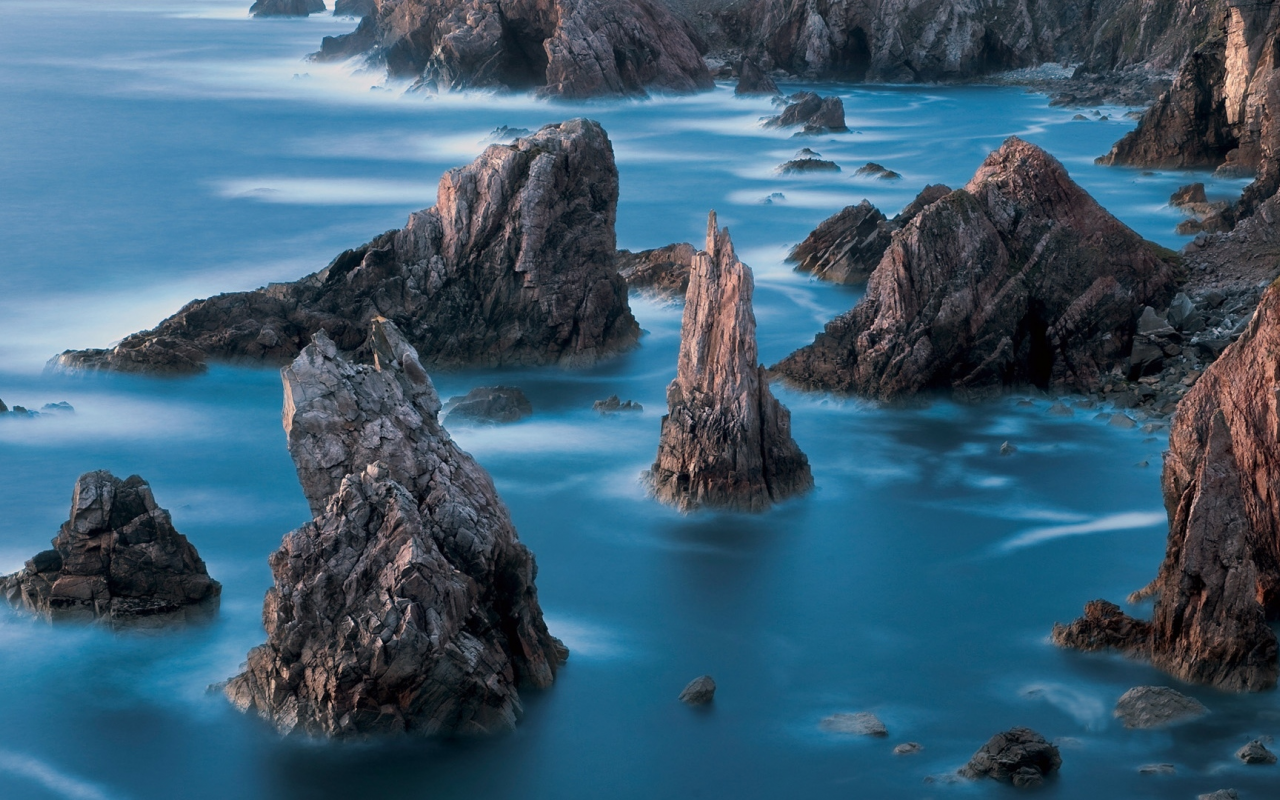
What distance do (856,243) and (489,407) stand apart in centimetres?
1157

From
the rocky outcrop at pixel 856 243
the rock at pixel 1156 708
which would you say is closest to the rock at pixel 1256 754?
the rock at pixel 1156 708

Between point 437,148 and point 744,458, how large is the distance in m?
40.6

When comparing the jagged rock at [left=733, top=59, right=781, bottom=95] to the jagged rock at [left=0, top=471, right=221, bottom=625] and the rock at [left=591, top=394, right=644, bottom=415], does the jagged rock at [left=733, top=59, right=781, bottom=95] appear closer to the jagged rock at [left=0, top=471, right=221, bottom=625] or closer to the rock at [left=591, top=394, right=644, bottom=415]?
the rock at [left=591, top=394, right=644, bottom=415]

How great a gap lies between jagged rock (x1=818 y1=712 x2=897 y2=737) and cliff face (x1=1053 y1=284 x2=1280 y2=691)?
9.36 feet

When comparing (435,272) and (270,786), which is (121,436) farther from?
(270,786)

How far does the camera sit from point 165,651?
53.0 feet

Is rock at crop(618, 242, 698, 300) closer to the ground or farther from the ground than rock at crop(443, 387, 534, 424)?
farther from the ground

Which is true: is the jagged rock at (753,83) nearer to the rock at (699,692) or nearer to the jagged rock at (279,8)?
the rock at (699,692)

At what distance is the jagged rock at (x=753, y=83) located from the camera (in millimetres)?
68250

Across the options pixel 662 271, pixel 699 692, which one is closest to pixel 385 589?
pixel 699 692

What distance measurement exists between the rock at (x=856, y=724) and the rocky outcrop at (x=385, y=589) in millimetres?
2957

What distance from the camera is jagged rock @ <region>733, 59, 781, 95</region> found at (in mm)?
68250

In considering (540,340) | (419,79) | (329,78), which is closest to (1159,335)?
(540,340)

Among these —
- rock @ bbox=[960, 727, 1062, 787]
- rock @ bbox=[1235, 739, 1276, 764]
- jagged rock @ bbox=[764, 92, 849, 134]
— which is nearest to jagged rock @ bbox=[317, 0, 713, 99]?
jagged rock @ bbox=[764, 92, 849, 134]
